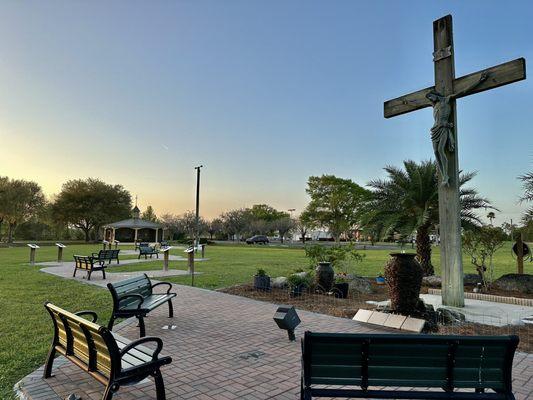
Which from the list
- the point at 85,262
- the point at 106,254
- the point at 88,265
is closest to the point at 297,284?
the point at 88,265

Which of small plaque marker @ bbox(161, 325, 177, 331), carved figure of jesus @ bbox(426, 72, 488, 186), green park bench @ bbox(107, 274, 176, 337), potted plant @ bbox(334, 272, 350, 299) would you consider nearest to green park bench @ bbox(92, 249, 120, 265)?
green park bench @ bbox(107, 274, 176, 337)

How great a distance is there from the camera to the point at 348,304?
8.80 m

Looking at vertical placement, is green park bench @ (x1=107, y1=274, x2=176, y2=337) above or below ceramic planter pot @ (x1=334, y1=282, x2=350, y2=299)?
above

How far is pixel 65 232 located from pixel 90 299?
71.6 meters

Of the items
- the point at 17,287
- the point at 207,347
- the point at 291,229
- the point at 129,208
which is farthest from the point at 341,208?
the point at 207,347

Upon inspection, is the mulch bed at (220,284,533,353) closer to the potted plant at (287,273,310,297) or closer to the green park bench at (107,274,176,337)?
the potted plant at (287,273,310,297)

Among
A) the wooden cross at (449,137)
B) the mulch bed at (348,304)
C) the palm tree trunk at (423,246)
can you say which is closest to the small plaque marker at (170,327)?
the mulch bed at (348,304)

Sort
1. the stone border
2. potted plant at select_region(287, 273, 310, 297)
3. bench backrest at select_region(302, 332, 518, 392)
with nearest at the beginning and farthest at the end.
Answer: bench backrest at select_region(302, 332, 518, 392)
the stone border
potted plant at select_region(287, 273, 310, 297)

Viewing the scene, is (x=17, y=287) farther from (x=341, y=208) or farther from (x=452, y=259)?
(x=341, y=208)

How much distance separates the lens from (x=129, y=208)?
69688mm

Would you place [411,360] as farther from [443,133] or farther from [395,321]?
[443,133]

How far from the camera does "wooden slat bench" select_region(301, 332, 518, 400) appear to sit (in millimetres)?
2834

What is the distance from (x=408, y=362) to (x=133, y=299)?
484 centimetres

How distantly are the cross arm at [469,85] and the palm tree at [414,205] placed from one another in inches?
165
